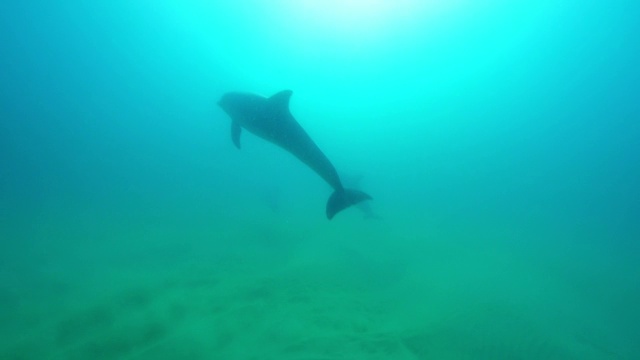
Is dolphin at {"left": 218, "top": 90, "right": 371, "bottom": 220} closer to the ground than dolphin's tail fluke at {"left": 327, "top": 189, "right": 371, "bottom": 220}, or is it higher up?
higher up

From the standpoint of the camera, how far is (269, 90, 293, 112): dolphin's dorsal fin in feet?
20.8

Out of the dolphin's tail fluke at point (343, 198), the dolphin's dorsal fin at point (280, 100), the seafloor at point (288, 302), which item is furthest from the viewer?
the dolphin's tail fluke at point (343, 198)

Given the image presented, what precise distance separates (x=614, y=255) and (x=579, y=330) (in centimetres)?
1414

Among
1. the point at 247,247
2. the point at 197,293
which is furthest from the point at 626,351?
the point at 247,247

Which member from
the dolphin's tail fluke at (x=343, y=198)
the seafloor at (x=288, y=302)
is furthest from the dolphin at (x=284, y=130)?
the seafloor at (x=288, y=302)

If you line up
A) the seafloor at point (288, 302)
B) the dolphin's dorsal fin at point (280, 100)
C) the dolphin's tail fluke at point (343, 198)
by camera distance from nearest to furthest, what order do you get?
the seafloor at point (288, 302) < the dolphin's dorsal fin at point (280, 100) < the dolphin's tail fluke at point (343, 198)

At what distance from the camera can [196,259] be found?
34.8 feet

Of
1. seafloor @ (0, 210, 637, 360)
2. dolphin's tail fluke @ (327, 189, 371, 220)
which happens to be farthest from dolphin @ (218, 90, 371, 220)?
seafloor @ (0, 210, 637, 360)

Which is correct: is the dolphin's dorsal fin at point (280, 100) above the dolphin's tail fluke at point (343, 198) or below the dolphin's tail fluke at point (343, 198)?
above

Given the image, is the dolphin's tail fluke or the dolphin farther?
the dolphin's tail fluke

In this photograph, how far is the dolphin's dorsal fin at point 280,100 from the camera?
249 inches

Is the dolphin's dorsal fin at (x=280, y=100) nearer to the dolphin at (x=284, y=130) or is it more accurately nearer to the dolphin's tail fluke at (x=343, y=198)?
the dolphin at (x=284, y=130)

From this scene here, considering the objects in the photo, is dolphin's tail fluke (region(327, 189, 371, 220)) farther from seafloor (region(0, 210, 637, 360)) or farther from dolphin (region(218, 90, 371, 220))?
seafloor (region(0, 210, 637, 360))

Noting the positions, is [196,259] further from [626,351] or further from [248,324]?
[626,351]
